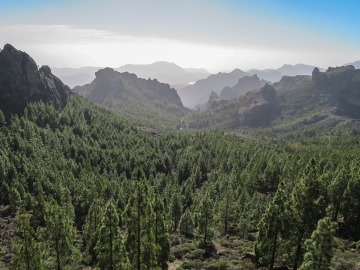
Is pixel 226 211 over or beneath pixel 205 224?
beneath

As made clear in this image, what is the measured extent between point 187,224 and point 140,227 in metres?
47.4

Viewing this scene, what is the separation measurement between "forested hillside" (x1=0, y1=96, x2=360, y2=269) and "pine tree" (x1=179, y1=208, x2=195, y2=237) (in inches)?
11.1

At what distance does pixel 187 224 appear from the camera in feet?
288

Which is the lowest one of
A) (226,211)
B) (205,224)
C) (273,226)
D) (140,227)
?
(226,211)

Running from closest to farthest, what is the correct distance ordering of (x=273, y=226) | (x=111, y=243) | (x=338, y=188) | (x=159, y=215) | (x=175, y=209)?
(x=111, y=243) < (x=273, y=226) < (x=159, y=215) < (x=338, y=188) < (x=175, y=209)

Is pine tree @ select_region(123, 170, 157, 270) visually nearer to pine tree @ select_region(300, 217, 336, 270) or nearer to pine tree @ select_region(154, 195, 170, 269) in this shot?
pine tree @ select_region(154, 195, 170, 269)

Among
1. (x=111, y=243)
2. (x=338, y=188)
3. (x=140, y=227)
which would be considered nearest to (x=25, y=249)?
(x=111, y=243)

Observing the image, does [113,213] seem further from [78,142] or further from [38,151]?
[78,142]

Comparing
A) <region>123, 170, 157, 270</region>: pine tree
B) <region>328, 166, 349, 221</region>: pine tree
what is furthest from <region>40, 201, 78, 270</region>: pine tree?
<region>328, 166, 349, 221</region>: pine tree

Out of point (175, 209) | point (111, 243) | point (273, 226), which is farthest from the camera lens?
point (175, 209)

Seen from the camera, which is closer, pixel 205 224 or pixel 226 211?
pixel 205 224

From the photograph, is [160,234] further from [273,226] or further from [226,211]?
[226,211]

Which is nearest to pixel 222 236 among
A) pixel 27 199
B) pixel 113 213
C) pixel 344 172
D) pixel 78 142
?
pixel 344 172

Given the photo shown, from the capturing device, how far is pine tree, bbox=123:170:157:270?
41344 mm
